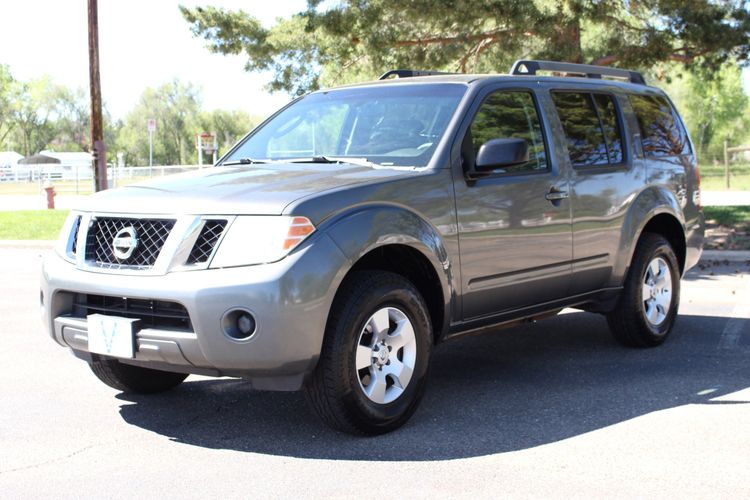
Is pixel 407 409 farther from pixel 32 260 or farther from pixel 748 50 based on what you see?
pixel 748 50

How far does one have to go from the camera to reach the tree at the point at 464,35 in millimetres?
14039

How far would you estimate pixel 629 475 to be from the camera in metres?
4.34

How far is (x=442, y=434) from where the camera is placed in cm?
501

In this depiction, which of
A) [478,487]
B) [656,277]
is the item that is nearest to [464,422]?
[478,487]

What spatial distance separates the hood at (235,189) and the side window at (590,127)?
1.60 meters

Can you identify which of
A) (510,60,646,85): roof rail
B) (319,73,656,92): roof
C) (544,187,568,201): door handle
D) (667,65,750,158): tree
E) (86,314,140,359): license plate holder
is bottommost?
(86,314,140,359): license plate holder

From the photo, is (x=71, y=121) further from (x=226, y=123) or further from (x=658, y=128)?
(x=658, y=128)

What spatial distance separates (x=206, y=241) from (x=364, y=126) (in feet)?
5.37

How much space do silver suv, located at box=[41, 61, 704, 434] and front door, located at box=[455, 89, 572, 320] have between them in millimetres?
12

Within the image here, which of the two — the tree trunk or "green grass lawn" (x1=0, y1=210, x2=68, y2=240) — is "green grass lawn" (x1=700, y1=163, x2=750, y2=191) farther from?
"green grass lawn" (x1=0, y1=210, x2=68, y2=240)

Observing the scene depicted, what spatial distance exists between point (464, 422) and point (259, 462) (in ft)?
3.96

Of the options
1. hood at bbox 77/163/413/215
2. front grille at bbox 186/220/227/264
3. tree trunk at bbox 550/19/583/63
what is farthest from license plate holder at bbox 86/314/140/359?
tree trunk at bbox 550/19/583/63

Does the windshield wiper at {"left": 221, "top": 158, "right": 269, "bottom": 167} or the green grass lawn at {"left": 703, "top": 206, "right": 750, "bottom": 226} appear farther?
the green grass lawn at {"left": 703, "top": 206, "right": 750, "bottom": 226}

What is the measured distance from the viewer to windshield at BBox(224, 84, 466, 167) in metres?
5.62
